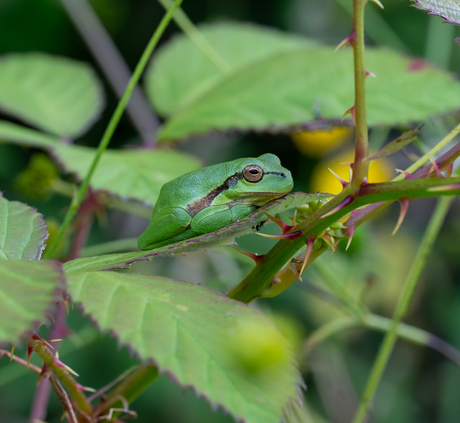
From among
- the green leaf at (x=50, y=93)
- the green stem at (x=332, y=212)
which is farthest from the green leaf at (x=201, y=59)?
the green stem at (x=332, y=212)

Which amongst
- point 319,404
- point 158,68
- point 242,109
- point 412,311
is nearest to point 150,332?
point 242,109

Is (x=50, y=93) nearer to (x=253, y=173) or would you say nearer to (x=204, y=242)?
(x=253, y=173)

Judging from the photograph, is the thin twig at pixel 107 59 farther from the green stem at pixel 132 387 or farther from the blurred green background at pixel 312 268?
the green stem at pixel 132 387

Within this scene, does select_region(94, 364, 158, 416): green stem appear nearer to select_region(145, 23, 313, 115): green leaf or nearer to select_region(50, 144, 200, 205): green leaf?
select_region(50, 144, 200, 205): green leaf

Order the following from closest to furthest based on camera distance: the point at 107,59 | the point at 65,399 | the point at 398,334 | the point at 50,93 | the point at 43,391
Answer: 1. the point at 65,399
2. the point at 43,391
3. the point at 398,334
4. the point at 50,93
5. the point at 107,59

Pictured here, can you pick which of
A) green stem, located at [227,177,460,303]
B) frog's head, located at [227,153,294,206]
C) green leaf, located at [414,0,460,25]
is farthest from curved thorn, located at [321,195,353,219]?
frog's head, located at [227,153,294,206]

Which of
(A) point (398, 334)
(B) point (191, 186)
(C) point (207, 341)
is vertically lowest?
(A) point (398, 334)

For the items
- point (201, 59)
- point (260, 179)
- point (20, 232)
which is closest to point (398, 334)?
point (260, 179)
